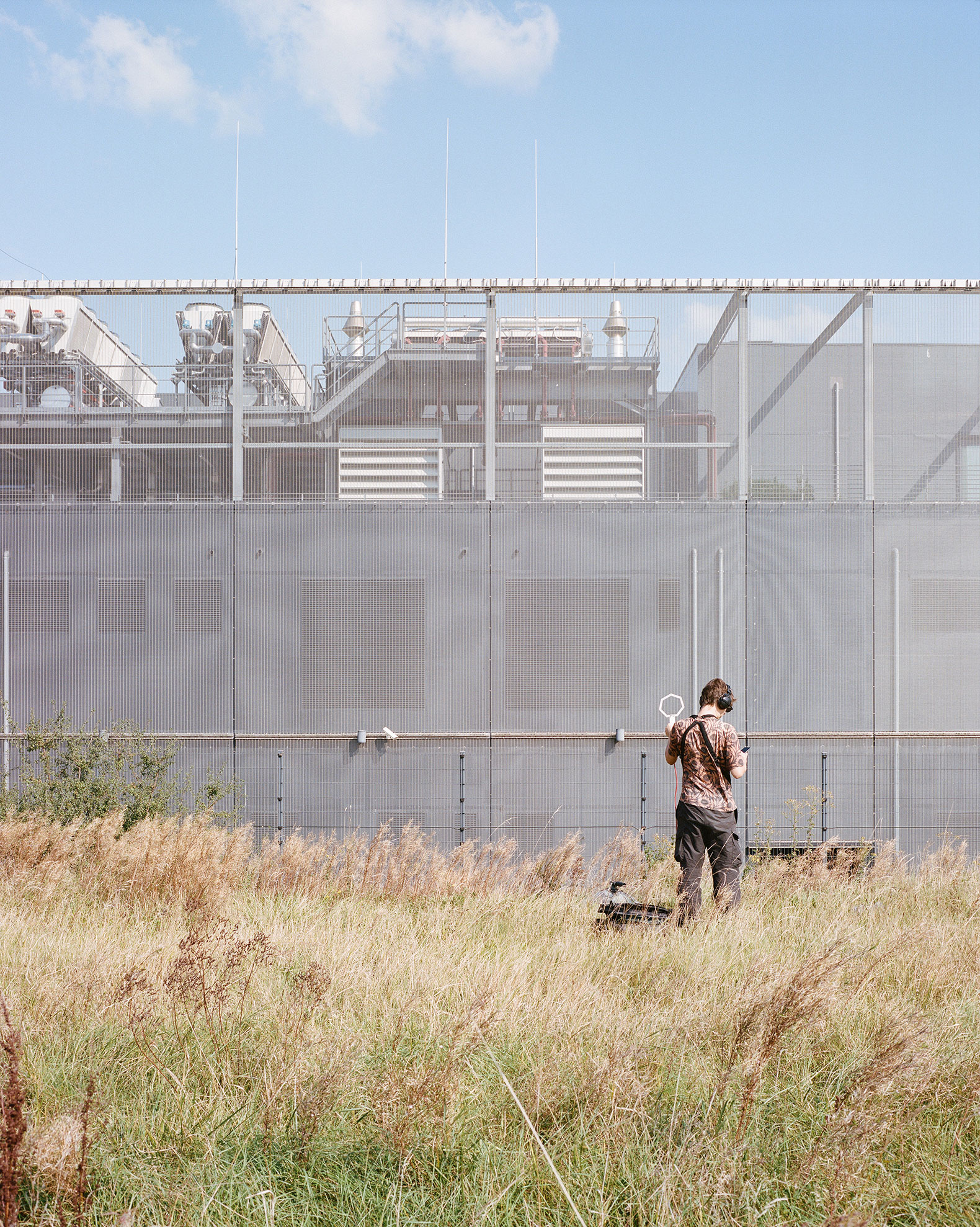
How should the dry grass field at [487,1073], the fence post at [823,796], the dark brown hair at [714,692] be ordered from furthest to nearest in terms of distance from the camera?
the fence post at [823,796] → the dark brown hair at [714,692] → the dry grass field at [487,1073]

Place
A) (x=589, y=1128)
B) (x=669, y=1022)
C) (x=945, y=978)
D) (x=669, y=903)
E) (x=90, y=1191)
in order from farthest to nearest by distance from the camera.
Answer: (x=669, y=903) < (x=945, y=978) < (x=669, y=1022) < (x=589, y=1128) < (x=90, y=1191)

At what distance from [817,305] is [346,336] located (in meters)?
6.02

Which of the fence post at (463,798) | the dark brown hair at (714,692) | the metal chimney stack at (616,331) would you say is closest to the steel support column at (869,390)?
the metal chimney stack at (616,331)

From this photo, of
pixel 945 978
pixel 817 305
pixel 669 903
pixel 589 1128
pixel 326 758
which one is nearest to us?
pixel 589 1128

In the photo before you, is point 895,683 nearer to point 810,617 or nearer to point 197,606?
point 810,617

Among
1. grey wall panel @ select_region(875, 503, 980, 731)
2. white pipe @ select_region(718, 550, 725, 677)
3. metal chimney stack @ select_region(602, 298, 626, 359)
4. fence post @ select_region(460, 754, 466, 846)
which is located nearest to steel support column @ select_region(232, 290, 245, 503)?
fence post @ select_region(460, 754, 466, 846)

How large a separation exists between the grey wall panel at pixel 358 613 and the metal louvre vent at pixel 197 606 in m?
0.31

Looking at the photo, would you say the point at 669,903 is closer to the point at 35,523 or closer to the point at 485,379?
the point at 485,379

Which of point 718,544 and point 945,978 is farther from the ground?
point 718,544

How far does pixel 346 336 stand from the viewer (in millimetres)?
11711

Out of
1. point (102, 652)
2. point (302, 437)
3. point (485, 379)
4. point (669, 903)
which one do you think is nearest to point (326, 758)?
point (102, 652)

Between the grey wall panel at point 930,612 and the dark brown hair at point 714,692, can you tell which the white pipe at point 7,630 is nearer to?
the dark brown hair at point 714,692

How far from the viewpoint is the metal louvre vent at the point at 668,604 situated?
11.5 metres

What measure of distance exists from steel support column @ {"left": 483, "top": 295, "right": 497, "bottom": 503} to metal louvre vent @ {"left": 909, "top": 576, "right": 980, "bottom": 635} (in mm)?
5383
